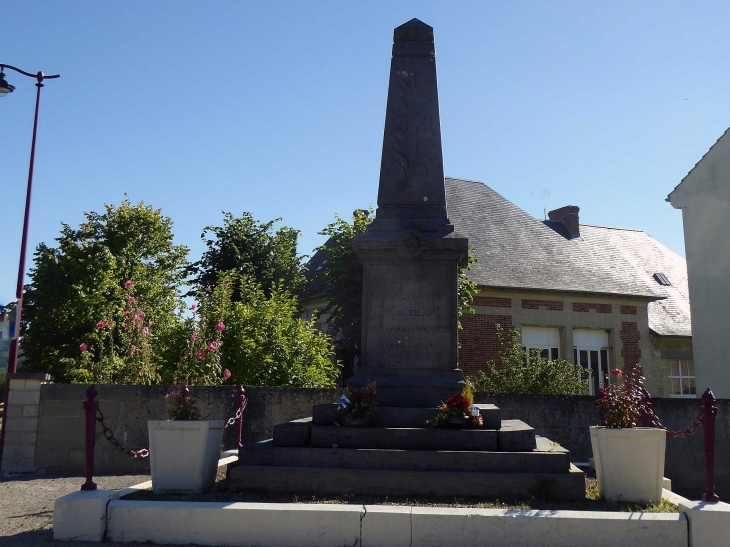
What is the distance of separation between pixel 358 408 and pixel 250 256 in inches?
656

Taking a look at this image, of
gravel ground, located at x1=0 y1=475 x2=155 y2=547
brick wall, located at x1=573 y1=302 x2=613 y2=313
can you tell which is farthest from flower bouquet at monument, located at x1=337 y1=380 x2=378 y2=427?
brick wall, located at x1=573 y1=302 x2=613 y2=313

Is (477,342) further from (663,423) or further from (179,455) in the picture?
(179,455)

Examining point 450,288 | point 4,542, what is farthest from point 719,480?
point 4,542

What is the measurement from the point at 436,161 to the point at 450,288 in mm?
1579

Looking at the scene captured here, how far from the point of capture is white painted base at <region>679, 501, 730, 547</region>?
507 centimetres

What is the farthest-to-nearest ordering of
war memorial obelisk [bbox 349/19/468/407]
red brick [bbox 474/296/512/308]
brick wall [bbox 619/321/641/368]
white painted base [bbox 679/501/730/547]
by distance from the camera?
brick wall [bbox 619/321/641/368] < red brick [bbox 474/296/512/308] < war memorial obelisk [bbox 349/19/468/407] < white painted base [bbox 679/501/730/547]

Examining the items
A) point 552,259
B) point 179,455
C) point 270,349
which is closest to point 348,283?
point 270,349

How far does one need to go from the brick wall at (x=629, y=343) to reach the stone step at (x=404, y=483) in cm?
1685

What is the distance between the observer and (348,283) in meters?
16.0

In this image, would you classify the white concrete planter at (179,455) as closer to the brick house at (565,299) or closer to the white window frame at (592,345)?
the brick house at (565,299)

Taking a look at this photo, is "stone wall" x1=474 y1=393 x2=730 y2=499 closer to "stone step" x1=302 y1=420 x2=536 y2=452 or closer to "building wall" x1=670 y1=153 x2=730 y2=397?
"stone step" x1=302 y1=420 x2=536 y2=452

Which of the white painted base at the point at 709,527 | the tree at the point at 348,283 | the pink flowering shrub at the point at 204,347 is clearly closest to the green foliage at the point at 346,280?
A: the tree at the point at 348,283

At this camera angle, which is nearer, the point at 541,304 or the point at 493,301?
the point at 493,301

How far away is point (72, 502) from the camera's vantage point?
5.44 meters
